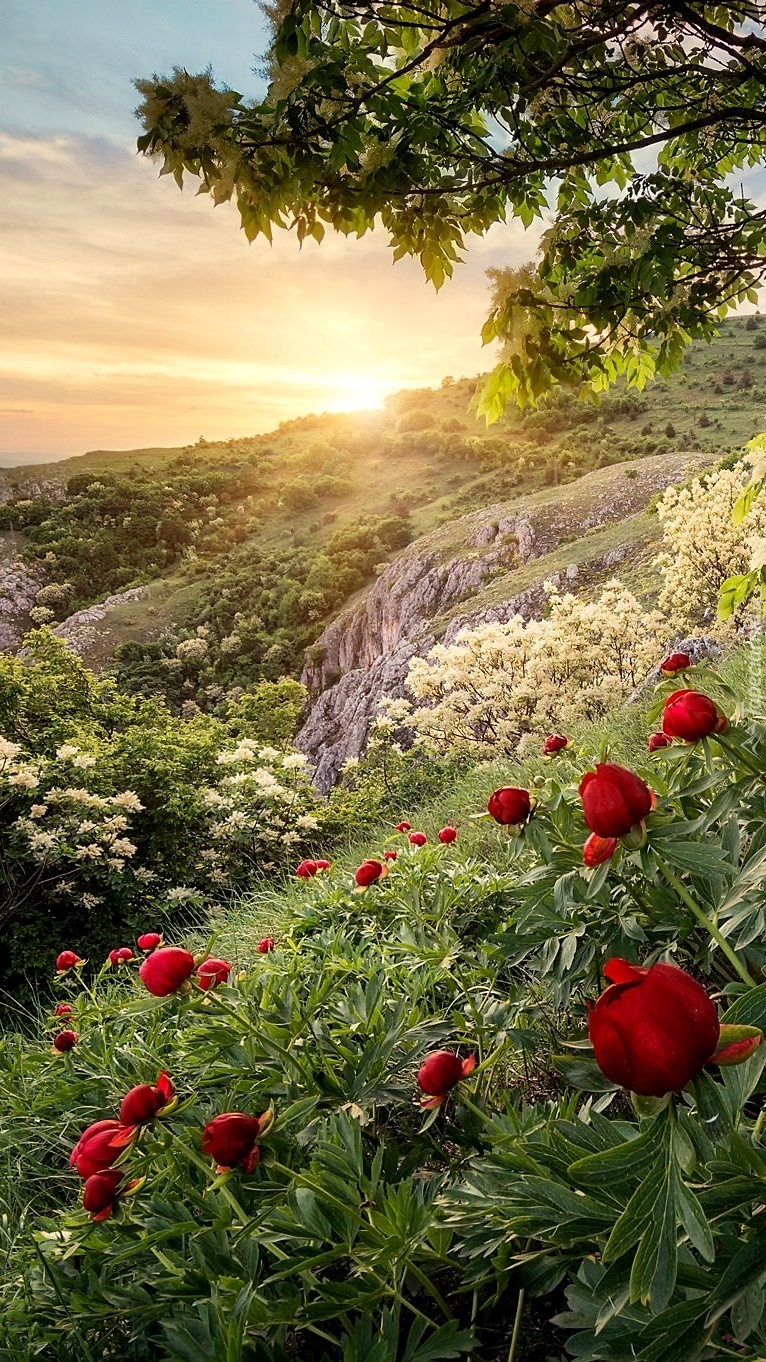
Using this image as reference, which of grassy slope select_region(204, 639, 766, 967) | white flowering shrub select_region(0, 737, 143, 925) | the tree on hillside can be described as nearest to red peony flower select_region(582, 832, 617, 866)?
grassy slope select_region(204, 639, 766, 967)

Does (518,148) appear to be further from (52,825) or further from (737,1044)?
(52,825)

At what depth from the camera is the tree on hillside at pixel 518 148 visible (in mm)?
1677

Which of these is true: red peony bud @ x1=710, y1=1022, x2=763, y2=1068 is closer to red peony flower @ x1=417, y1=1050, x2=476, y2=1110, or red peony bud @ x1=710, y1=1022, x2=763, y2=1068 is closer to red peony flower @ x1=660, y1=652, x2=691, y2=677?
red peony flower @ x1=417, y1=1050, x2=476, y2=1110

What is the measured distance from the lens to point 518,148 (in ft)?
7.06

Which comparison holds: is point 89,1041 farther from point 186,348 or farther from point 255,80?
→ point 186,348

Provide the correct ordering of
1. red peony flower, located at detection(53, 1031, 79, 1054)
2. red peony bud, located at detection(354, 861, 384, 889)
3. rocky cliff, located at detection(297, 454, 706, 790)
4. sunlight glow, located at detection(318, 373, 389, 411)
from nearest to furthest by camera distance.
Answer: red peony flower, located at detection(53, 1031, 79, 1054) < red peony bud, located at detection(354, 861, 384, 889) < rocky cliff, located at detection(297, 454, 706, 790) < sunlight glow, located at detection(318, 373, 389, 411)

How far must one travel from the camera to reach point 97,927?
198 inches

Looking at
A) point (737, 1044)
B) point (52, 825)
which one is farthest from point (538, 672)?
point (737, 1044)

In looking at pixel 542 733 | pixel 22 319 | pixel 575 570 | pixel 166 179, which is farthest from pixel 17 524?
pixel 166 179

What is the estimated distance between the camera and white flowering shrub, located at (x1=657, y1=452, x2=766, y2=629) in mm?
7266

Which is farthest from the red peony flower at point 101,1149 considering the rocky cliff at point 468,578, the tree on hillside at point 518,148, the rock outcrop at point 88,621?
the rock outcrop at point 88,621

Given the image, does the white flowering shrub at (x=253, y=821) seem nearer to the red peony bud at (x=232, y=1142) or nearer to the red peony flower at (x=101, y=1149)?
the red peony flower at (x=101, y=1149)

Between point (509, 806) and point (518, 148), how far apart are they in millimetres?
2081

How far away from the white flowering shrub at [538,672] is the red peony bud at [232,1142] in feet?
19.5
